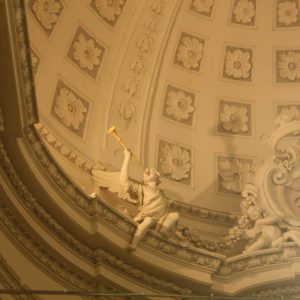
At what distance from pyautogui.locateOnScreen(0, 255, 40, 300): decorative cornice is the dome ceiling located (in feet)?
7.80

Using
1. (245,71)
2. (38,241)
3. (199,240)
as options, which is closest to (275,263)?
(199,240)

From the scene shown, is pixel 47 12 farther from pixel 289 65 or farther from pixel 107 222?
pixel 289 65

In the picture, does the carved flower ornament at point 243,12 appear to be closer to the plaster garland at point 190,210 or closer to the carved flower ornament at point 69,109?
the carved flower ornament at point 69,109

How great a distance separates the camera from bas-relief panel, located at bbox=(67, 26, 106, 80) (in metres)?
12.1

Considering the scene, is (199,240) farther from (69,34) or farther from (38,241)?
(69,34)

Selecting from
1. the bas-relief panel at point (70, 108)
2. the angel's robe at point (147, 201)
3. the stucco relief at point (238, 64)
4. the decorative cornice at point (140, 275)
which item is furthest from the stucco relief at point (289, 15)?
the decorative cornice at point (140, 275)

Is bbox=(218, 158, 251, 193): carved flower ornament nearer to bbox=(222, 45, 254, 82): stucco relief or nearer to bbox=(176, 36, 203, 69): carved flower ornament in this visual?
bbox=(222, 45, 254, 82): stucco relief

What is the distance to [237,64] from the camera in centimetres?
1367

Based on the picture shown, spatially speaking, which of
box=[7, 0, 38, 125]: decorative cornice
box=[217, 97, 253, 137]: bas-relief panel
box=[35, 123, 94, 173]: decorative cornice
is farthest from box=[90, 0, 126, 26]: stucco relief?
box=[7, 0, 38, 125]: decorative cornice

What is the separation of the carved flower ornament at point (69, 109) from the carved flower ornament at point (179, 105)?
5.38 ft

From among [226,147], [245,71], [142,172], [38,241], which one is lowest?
[38,241]

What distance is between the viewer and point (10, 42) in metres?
8.48

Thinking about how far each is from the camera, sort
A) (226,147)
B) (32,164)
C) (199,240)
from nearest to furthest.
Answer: (32,164)
(199,240)
(226,147)

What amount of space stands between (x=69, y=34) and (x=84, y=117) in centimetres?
119
